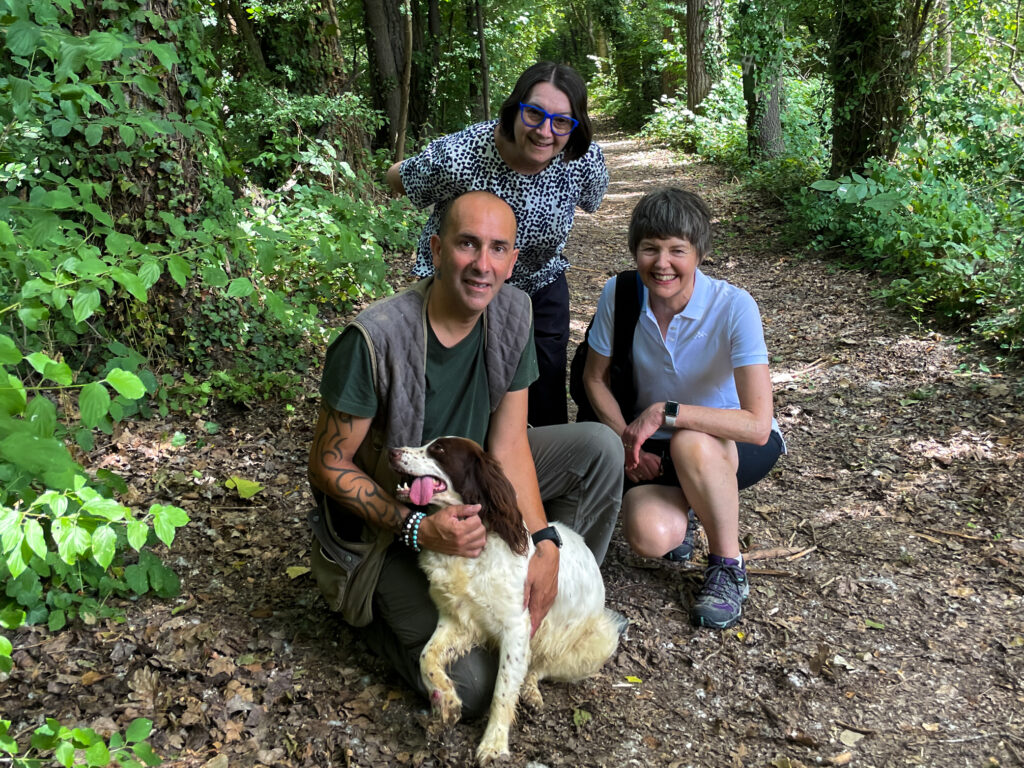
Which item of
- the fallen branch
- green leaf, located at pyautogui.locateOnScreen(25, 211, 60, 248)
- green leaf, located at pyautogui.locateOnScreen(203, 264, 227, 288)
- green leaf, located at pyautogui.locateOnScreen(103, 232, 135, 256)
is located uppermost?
green leaf, located at pyautogui.locateOnScreen(25, 211, 60, 248)

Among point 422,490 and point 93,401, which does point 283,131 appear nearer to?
point 422,490

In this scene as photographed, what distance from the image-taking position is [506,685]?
2654mm

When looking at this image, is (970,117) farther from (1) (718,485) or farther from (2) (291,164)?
(2) (291,164)

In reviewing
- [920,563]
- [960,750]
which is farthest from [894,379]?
[960,750]

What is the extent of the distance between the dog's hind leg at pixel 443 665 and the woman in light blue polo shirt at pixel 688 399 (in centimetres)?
104

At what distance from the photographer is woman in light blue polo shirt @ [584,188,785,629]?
327cm

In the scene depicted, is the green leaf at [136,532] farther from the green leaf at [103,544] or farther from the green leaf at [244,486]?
the green leaf at [244,486]

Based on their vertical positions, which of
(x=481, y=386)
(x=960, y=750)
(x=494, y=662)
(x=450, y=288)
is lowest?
(x=960, y=750)

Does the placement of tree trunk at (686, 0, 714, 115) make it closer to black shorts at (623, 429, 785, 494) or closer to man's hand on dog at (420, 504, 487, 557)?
black shorts at (623, 429, 785, 494)

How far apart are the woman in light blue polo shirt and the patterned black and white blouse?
17.2 inches

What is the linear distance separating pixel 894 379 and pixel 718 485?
274cm

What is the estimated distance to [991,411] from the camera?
15.7 ft

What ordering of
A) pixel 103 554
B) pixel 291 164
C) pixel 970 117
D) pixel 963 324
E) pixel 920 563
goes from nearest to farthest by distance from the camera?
1. pixel 103 554
2. pixel 920 563
3. pixel 963 324
4. pixel 970 117
5. pixel 291 164

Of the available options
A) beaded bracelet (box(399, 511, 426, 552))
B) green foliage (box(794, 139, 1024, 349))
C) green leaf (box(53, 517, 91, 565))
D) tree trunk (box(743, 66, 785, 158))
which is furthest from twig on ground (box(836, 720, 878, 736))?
tree trunk (box(743, 66, 785, 158))
